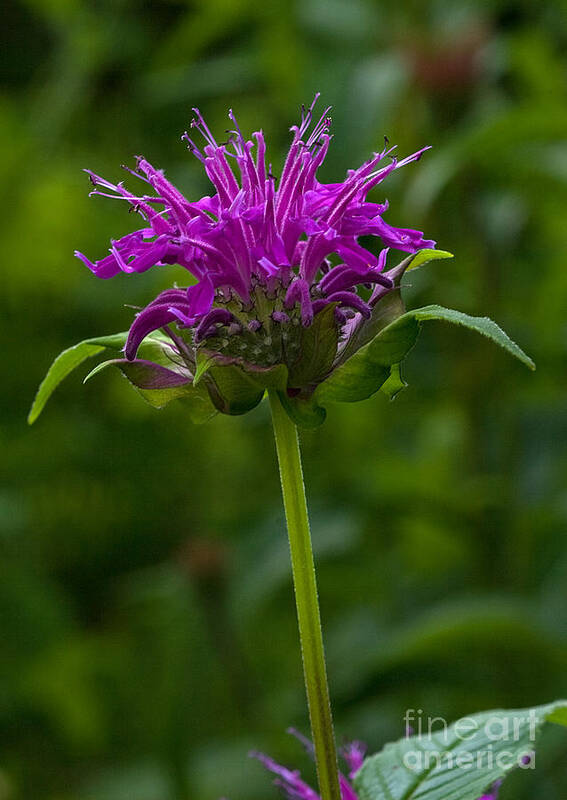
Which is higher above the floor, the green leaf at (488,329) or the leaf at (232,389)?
the leaf at (232,389)

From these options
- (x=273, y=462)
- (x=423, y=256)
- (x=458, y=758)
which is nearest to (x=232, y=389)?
(x=423, y=256)

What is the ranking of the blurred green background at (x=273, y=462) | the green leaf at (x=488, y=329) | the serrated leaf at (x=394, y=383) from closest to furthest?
the green leaf at (x=488, y=329)
the serrated leaf at (x=394, y=383)
the blurred green background at (x=273, y=462)

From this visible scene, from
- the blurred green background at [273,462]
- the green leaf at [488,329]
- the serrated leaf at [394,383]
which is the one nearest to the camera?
the green leaf at [488,329]

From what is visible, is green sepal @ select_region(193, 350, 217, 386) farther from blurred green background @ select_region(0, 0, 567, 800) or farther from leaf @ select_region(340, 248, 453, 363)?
blurred green background @ select_region(0, 0, 567, 800)

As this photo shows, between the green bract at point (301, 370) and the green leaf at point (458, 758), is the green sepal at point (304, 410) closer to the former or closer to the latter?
the green bract at point (301, 370)

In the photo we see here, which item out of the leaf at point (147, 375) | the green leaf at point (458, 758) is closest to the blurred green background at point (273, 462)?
the green leaf at point (458, 758)

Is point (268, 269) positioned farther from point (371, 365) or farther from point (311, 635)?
point (311, 635)
